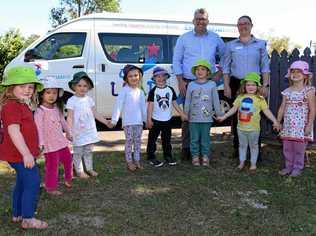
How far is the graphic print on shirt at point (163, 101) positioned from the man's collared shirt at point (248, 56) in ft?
3.28

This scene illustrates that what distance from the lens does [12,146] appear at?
3.81 m

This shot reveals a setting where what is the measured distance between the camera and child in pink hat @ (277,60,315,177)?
571cm

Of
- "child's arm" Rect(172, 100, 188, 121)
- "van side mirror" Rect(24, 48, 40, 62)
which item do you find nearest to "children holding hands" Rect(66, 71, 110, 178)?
"child's arm" Rect(172, 100, 188, 121)

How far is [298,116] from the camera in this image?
19.0 ft

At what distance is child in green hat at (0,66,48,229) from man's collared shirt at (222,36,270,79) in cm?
311

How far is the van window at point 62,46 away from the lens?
9.16 metres

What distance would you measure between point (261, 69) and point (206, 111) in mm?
930

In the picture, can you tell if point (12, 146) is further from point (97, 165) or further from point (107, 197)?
point (97, 165)

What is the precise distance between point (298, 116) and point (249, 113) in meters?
0.60

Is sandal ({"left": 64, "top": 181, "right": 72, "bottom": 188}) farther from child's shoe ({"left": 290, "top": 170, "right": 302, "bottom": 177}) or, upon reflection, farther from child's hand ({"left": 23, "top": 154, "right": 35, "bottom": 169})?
child's shoe ({"left": 290, "top": 170, "right": 302, "bottom": 177})

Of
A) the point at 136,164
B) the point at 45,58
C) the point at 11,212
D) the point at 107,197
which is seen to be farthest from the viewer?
the point at 45,58

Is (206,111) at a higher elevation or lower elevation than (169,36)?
lower

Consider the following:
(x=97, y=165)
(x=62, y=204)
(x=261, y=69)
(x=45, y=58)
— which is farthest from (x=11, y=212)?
(x=45, y=58)

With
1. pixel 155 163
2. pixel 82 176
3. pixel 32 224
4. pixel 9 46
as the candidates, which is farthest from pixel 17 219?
pixel 9 46
